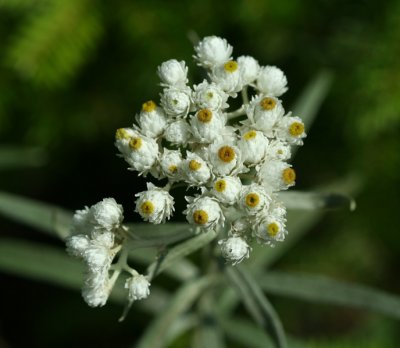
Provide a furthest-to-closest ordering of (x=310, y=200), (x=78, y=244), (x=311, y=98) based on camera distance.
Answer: (x=311, y=98), (x=310, y=200), (x=78, y=244)

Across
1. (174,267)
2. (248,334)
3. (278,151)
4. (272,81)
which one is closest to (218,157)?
(278,151)

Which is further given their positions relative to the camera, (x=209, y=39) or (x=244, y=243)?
(x=209, y=39)

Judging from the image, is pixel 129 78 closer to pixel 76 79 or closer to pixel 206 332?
pixel 76 79

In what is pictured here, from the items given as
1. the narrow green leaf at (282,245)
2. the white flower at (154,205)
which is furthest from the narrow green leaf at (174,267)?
the white flower at (154,205)

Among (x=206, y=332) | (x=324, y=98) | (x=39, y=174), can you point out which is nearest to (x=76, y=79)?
(x=39, y=174)

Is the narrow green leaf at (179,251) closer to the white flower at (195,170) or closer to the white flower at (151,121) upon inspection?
the white flower at (195,170)

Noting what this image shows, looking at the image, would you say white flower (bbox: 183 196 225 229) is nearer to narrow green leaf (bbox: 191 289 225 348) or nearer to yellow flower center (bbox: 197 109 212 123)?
yellow flower center (bbox: 197 109 212 123)

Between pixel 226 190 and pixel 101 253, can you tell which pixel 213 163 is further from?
pixel 101 253
